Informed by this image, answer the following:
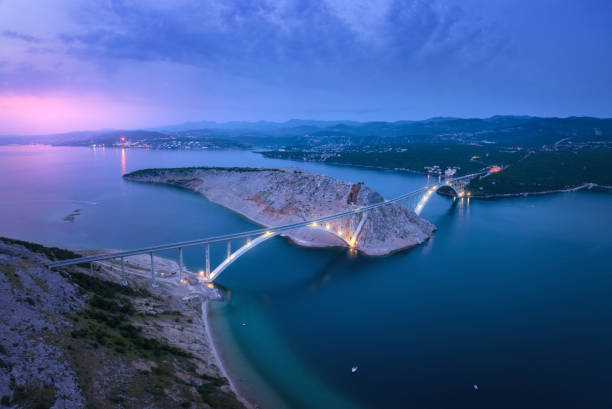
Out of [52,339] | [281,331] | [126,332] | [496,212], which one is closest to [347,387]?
[281,331]

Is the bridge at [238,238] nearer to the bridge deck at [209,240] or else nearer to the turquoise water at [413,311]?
the bridge deck at [209,240]

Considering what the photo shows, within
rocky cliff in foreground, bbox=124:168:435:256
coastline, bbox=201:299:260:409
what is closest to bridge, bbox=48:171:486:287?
rocky cliff in foreground, bbox=124:168:435:256

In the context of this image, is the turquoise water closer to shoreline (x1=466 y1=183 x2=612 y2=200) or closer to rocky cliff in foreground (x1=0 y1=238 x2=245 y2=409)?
rocky cliff in foreground (x1=0 y1=238 x2=245 y2=409)

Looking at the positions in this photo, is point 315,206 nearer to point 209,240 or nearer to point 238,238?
point 238,238

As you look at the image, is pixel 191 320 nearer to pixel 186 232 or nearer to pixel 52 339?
pixel 52 339

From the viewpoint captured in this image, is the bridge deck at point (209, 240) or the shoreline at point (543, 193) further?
the shoreline at point (543, 193)

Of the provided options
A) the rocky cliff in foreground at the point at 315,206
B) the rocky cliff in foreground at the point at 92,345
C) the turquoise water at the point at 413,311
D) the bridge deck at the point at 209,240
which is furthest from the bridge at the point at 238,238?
the turquoise water at the point at 413,311

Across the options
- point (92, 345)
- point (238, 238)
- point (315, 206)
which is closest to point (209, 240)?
point (238, 238)
